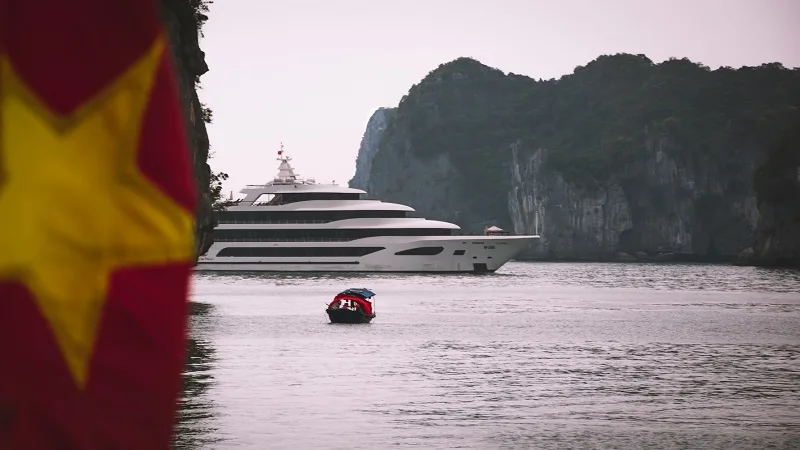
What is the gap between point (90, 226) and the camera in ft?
5.84

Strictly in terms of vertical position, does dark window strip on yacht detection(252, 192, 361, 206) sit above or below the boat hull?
above

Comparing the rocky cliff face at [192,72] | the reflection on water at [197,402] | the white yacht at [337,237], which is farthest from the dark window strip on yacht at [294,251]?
the reflection on water at [197,402]

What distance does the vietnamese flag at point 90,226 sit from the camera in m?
1.72

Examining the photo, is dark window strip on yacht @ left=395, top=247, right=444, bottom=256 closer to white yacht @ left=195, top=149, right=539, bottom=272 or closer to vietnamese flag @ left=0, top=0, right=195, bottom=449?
white yacht @ left=195, top=149, right=539, bottom=272

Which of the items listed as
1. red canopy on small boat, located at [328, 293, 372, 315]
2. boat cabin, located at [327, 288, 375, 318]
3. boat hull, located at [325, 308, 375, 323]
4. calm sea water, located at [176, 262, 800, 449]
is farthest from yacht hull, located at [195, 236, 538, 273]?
boat hull, located at [325, 308, 375, 323]

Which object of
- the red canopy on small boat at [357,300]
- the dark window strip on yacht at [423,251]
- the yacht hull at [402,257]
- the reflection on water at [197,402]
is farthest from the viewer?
the dark window strip on yacht at [423,251]

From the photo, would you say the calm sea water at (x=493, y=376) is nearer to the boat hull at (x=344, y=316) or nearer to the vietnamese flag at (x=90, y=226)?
the boat hull at (x=344, y=316)

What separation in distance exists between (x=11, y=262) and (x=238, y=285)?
104 meters

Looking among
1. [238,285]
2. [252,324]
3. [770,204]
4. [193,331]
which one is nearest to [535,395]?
[193,331]

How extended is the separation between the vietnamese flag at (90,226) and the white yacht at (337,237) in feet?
379

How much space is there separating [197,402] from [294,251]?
96.3 m

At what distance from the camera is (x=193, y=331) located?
5034 cm

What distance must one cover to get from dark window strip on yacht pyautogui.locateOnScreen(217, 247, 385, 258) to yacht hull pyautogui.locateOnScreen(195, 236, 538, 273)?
0.32m

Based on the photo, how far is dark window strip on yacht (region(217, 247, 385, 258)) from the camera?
392ft
